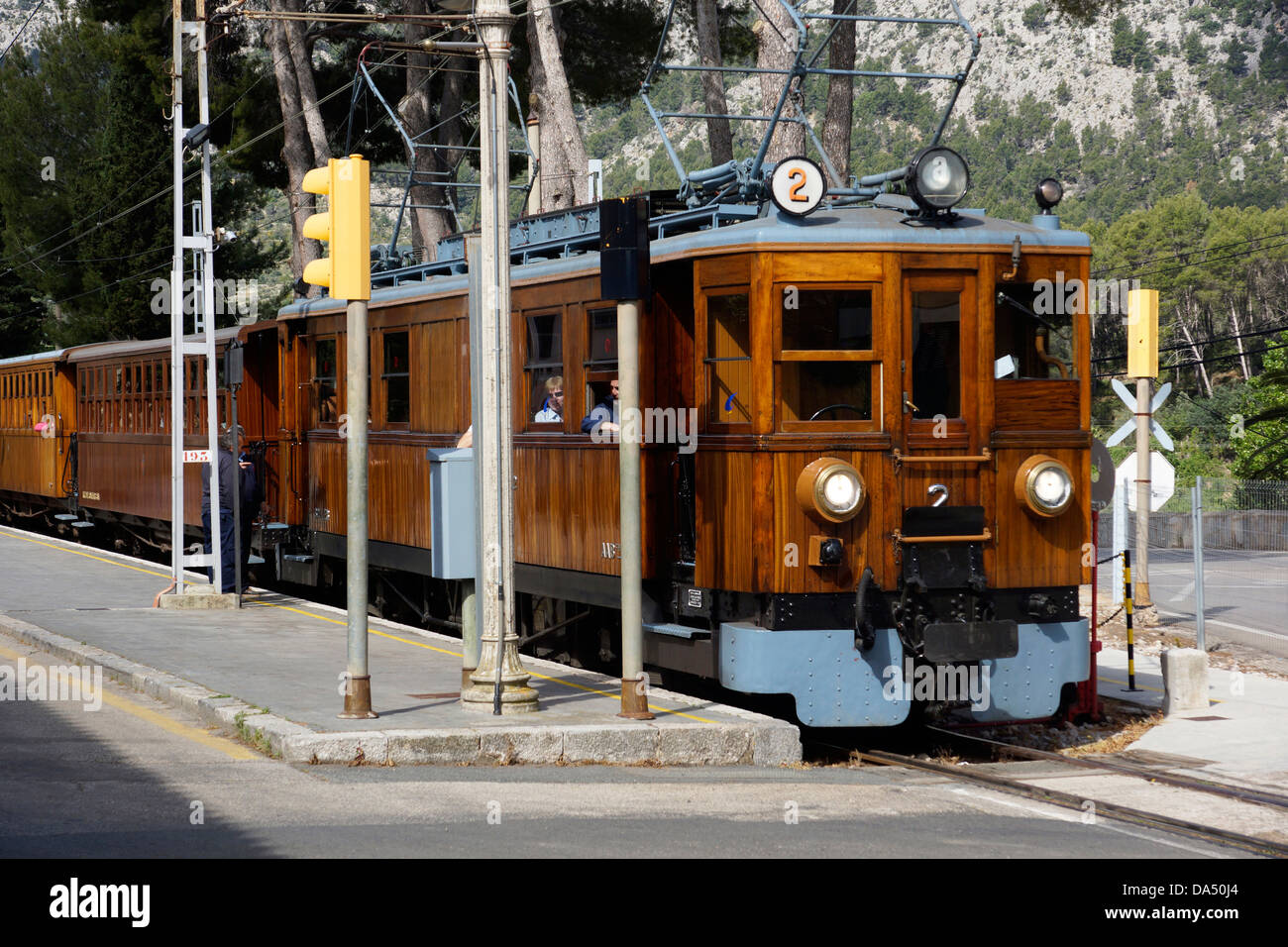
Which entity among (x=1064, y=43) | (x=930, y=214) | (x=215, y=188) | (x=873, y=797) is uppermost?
(x=1064, y=43)

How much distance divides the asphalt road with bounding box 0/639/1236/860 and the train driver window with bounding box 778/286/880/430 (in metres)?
2.26

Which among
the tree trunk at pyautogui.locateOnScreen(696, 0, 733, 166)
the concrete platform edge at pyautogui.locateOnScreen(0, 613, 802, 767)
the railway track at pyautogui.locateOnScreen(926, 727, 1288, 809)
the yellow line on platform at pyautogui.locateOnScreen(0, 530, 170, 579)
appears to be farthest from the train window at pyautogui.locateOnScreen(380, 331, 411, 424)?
the tree trunk at pyautogui.locateOnScreen(696, 0, 733, 166)

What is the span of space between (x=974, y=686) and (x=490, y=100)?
4.69 m

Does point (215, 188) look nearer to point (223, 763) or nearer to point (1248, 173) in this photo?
point (223, 763)

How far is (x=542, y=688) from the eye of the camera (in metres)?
11.3

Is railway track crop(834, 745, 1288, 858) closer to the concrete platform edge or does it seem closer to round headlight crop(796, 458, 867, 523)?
the concrete platform edge

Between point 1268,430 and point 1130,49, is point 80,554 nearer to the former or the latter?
point 1268,430

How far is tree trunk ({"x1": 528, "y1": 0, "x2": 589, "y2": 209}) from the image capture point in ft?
69.6

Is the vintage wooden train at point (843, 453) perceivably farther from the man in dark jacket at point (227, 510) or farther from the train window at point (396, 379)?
the man in dark jacket at point (227, 510)

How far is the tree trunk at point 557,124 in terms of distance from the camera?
21.2 metres

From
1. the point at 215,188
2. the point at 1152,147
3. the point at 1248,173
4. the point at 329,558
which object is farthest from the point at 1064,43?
the point at 329,558

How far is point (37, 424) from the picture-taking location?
3038 cm

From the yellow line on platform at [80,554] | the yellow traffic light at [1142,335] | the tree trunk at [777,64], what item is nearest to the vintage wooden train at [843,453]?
the yellow traffic light at [1142,335]

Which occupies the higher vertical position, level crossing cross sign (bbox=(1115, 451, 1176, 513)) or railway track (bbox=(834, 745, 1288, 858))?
level crossing cross sign (bbox=(1115, 451, 1176, 513))
